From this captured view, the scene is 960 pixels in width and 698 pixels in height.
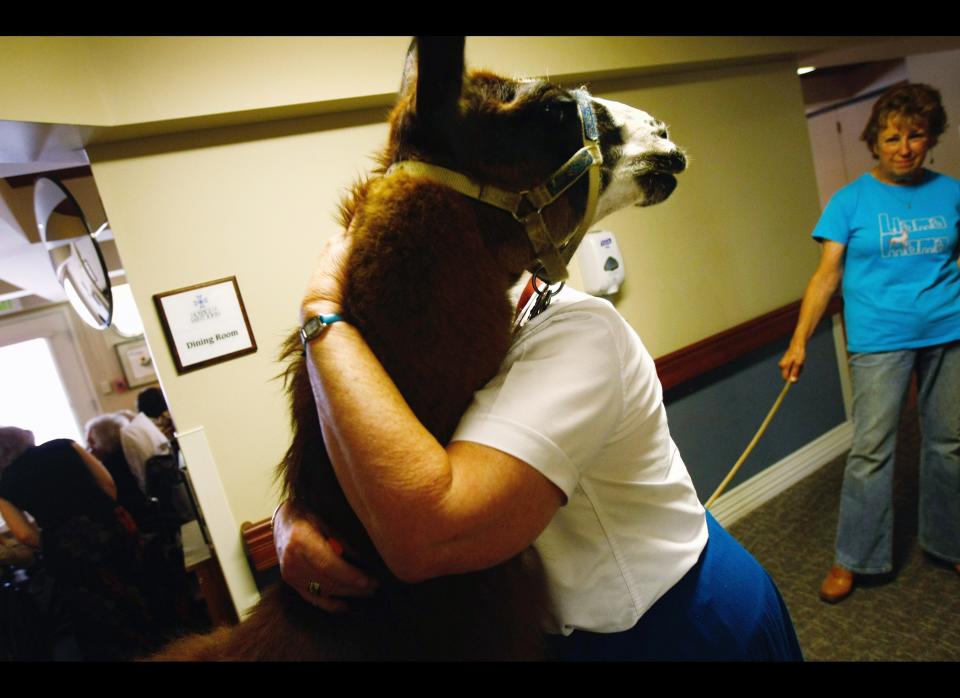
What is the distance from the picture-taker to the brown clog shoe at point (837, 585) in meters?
2.13

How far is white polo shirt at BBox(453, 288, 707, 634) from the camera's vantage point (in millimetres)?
598

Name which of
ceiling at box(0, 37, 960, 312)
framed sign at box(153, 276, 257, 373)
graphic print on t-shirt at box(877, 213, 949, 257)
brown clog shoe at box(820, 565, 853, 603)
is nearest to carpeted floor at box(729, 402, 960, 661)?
brown clog shoe at box(820, 565, 853, 603)

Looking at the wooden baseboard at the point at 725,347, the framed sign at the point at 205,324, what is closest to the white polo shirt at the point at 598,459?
the framed sign at the point at 205,324

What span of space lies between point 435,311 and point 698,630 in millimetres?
664

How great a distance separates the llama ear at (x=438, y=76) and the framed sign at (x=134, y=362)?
7.46 metres

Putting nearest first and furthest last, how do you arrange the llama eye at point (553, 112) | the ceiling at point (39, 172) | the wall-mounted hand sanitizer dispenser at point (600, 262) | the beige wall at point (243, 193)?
the llama eye at point (553, 112)
the ceiling at point (39, 172)
the beige wall at point (243, 193)
the wall-mounted hand sanitizer dispenser at point (600, 262)

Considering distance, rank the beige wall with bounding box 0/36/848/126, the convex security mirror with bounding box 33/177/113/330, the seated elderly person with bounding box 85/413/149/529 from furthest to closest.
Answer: the seated elderly person with bounding box 85/413/149/529 → the convex security mirror with bounding box 33/177/113/330 → the beige wall with bounding box 0/36/848/126

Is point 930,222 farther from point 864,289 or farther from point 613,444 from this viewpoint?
point 613,444

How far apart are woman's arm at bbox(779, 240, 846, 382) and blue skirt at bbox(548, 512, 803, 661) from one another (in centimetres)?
166

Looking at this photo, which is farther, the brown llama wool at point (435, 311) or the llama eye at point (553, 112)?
the llama eye at point (553, 112)

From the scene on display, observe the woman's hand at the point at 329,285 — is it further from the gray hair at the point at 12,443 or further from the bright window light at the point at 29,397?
the gray hair at the point at 12,443

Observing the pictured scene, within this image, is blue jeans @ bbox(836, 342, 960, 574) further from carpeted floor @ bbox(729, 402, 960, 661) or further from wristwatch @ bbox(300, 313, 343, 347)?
wristwatch @ bbox(300, 313, 343, 347)

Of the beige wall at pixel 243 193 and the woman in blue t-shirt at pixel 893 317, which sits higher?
the beige wall at pixel 243 193

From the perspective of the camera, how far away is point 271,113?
1.75 metres
